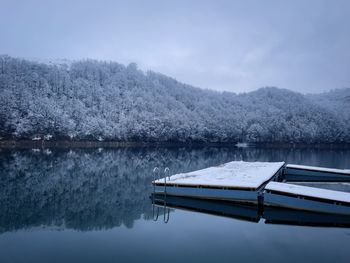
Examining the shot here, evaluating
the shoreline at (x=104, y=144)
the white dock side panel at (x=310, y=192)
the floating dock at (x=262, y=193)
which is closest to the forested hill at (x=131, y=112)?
the shoreline at (x=104, y=144)

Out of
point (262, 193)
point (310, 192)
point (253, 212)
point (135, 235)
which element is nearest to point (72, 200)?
point (135, 235)

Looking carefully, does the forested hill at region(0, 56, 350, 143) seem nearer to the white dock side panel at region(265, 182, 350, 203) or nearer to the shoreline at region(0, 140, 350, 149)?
the shoreline at region(0, 140, 350, 149)

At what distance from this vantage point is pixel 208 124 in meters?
113

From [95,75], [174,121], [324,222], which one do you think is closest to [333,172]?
[324,222]

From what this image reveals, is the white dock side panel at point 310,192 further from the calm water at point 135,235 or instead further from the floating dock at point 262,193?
the calm water at point 135,235

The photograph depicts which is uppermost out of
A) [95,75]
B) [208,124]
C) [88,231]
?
[95,75]

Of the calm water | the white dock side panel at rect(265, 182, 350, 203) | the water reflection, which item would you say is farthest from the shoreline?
the white dock side panel at rect(265, 182, 350, 203)

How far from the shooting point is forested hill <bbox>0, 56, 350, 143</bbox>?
267 ft

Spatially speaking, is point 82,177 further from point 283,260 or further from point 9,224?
point 283,260

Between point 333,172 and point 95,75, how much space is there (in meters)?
130

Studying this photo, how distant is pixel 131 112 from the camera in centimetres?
10594

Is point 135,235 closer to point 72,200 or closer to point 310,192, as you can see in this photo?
point 72,200

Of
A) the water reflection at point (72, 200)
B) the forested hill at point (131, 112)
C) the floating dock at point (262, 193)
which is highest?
the forested hill at point (131, 112)

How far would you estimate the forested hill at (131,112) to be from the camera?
81.2m
